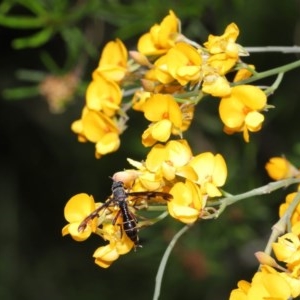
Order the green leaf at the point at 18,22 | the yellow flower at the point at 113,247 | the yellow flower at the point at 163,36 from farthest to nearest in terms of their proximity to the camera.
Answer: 1. the green leaf at the point at 18,22
2. the yellow flower at the point at 163,36
3. the yellow flower at the point at 113,247

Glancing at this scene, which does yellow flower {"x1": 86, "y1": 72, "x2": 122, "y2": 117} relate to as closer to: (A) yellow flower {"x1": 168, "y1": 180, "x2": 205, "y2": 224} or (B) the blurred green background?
(A) yellow flower {"x1": 168, "y1": 180, "x2": 205, "y2": 224}

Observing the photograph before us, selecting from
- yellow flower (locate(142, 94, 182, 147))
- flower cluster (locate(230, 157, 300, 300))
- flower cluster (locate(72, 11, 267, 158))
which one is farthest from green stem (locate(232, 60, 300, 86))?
flower cluster (locate(230, 157, 300, 300))

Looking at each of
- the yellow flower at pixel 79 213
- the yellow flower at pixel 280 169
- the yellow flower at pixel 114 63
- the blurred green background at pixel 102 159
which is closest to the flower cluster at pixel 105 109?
the yellow flower at pixel 114 63

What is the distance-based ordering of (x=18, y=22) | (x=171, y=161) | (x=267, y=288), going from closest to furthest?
(x=267, y=288)
(x=171, y=161)
(x=18, y=22)

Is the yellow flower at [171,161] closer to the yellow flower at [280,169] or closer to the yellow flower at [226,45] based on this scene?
the yellow flower at [226,45]

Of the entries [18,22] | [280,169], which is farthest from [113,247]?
[18,22]

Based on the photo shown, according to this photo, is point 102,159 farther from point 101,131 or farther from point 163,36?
point 163,36

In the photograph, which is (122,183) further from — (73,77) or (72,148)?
(72,148)
